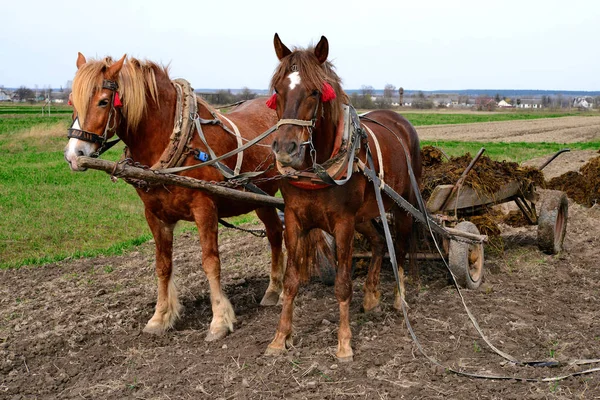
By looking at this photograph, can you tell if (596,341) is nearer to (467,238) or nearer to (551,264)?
(467,238)

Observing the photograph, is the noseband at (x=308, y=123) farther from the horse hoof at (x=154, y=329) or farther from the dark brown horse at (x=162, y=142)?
the horse hoof at (x=154, y=329)

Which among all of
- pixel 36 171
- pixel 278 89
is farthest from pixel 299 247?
pixel 36 171

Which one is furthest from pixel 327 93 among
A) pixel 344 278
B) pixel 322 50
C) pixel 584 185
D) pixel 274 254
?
pixel 584 185

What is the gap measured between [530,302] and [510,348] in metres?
1.31

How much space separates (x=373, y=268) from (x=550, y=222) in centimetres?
265

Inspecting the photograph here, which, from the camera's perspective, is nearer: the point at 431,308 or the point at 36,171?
the point at 431,308

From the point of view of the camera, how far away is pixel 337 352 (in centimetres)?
476

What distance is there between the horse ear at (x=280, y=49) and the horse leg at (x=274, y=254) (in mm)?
2108

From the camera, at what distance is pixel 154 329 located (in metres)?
5.47

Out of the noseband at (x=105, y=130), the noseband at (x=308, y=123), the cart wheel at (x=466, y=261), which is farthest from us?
the cart wheel at (x=466, y=261)

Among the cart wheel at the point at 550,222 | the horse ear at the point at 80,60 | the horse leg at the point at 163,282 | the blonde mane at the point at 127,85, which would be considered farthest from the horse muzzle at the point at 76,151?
the cart wheel at the point at 550,222

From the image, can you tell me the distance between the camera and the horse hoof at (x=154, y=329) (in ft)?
17.9

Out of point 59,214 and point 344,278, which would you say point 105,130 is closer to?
point 344,278

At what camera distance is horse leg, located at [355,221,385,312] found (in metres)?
5.86
